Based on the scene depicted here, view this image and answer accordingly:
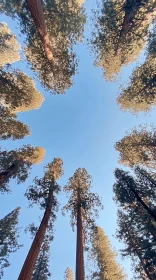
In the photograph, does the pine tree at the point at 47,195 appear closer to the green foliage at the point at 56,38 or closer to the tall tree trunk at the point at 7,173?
the tall tree trunk at the point at 7,173

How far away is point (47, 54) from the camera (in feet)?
39.6

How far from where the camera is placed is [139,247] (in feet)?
47.9

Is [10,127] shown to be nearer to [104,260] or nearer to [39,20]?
[39,20]

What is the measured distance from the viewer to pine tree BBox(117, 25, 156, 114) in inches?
518

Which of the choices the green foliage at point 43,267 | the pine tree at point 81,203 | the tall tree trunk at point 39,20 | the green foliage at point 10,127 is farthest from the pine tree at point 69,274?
the tall tree trunk at point 39,20

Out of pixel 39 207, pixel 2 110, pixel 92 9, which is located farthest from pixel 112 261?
pixel 92 9

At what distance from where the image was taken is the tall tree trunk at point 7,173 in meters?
13.4

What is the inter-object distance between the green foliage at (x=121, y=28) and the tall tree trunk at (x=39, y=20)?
12.5ft

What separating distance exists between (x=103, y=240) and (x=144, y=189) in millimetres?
7711

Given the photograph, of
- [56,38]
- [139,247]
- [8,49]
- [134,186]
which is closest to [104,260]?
[139,247]

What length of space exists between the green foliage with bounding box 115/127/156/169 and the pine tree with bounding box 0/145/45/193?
312 inches

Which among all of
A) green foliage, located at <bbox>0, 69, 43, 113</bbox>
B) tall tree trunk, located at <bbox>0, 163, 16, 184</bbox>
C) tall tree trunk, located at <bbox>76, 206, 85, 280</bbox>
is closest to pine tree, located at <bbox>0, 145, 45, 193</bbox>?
tall tree trunk, located at <bbox>0, 163, 16, 184</bbox>

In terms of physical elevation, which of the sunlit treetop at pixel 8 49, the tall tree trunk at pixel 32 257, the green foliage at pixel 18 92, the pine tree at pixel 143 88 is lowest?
the tall tree trunk at pixel 32 257

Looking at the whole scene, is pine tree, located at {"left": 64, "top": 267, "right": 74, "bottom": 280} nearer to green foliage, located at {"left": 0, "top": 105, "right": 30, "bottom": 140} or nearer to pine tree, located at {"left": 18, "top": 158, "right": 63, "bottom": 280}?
pine tree, located at {"left": 18, "top": 158, "right": 63, "bottom": 280}
